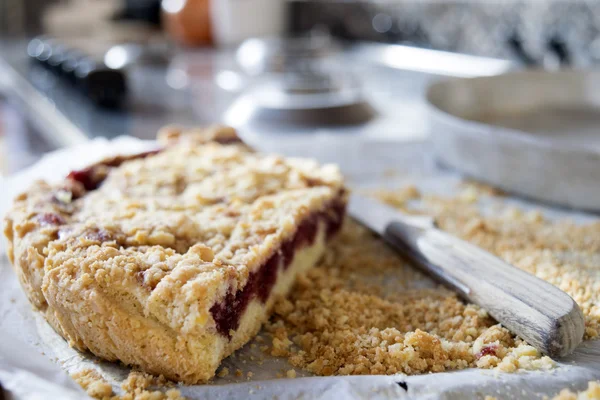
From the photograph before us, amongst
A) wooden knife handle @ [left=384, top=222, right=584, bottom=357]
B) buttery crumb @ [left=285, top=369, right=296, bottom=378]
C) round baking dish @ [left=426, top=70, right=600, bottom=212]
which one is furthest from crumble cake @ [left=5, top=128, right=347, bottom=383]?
round baking dish @ [left=426, top=70, right=600, bottom=212]

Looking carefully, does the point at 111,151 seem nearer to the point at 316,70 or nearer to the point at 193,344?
the point at 193,344

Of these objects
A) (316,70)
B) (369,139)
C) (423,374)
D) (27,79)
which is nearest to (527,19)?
(316,70)

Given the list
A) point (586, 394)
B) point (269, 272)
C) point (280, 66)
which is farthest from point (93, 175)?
point (280, 66)

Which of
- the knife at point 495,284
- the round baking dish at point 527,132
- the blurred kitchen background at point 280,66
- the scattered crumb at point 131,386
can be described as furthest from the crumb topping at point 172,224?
the blurred kitchen background at point 280,66

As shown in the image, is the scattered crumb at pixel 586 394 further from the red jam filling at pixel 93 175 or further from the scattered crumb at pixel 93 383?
the red jam filling at pixel 93 175

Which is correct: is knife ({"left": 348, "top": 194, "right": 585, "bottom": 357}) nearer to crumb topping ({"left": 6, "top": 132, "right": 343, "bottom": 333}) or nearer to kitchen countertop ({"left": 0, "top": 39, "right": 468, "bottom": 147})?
crumb topping ({"left": 6, "top": 132, "right": 343, "bottom": 333})
